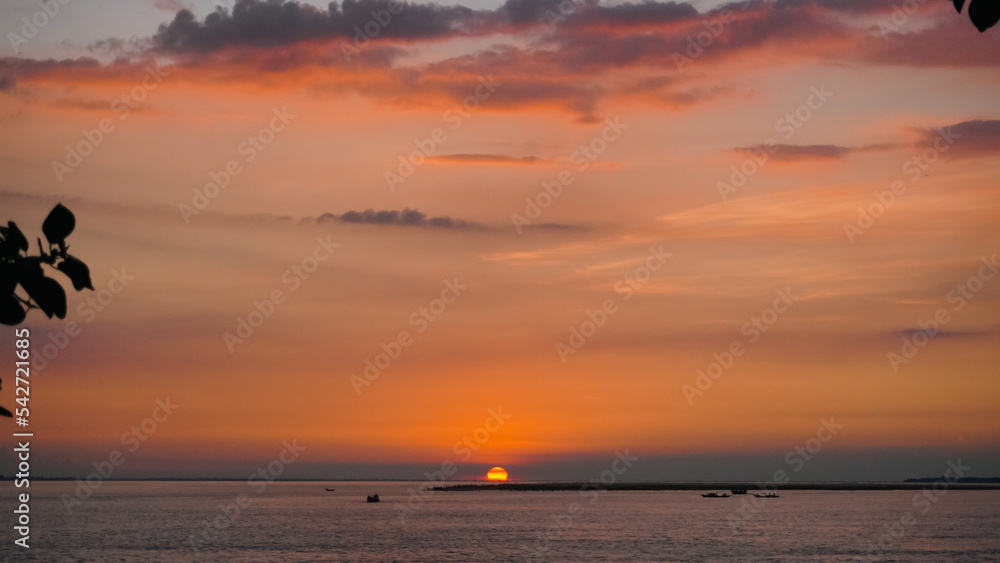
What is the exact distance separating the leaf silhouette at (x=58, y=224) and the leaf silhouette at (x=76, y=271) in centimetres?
8

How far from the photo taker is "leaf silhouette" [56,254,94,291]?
119 inches

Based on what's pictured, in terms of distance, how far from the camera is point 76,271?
3.04 metres

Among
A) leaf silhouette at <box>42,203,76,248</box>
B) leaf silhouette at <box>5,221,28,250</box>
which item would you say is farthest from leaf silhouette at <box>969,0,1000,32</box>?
leaf silhouette at <box>5,221,28,250</box>

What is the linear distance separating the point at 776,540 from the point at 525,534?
82.3 ft

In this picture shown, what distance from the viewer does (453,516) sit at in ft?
469

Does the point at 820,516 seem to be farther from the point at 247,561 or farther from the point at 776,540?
the point at 247,561

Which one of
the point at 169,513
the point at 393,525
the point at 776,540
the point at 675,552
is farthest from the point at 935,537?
the point at 169,513

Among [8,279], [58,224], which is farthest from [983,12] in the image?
[8,279]

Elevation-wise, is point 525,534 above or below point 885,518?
above

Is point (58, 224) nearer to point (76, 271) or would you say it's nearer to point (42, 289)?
point (76, 271)

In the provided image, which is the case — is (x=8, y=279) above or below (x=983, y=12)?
above

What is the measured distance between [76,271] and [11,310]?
34 centimetres

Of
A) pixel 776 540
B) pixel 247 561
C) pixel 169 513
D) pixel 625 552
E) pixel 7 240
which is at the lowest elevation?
pixel 776 540

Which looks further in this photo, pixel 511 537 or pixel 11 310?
pixel 511 537
